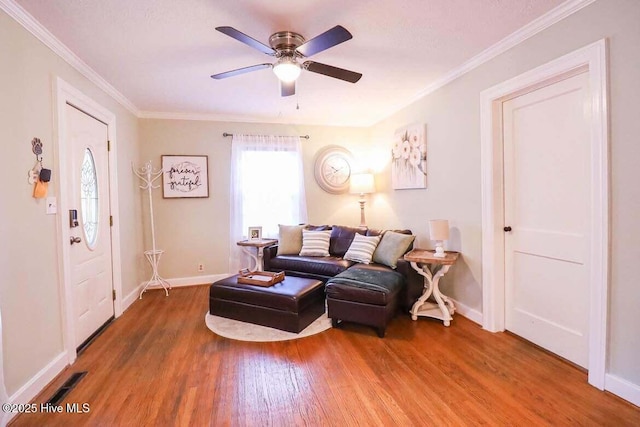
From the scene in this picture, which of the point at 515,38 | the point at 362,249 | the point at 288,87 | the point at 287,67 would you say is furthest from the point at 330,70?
the point at 362,249

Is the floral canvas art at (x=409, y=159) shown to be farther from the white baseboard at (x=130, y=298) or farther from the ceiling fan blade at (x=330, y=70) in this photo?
the white baseboard at (x=130, y=298)

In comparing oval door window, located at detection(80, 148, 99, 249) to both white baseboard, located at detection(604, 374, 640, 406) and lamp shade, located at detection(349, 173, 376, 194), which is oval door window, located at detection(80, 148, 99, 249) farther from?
white baseboard, located at detection(604, 374, 640, 406)

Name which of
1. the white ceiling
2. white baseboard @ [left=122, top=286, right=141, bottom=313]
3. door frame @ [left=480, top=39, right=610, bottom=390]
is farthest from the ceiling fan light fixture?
white baseboard @ [left=122, top=286, right=141, bottom=313]

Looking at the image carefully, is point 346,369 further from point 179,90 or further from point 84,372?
point 179,90

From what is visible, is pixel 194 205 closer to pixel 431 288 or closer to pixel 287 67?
pixel 287 67

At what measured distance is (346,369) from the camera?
2193 millimetres

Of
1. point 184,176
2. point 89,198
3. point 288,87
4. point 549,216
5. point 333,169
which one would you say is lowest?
point 549,216

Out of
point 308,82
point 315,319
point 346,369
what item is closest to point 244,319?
point 315,319

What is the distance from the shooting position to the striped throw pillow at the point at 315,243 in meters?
4.07

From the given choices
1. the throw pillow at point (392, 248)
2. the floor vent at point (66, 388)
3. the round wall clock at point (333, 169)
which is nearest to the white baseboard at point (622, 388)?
the throw pillow at point (392, 248)

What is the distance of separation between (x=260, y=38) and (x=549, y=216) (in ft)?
8.86

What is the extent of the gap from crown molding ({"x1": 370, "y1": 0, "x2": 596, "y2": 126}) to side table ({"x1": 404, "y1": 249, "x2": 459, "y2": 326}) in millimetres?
1843

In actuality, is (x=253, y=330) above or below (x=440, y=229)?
below

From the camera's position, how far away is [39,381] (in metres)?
1.97
